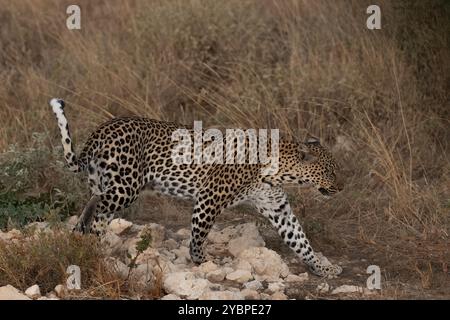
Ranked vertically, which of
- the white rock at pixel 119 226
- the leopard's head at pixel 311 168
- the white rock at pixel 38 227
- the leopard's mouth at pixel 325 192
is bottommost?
the white rock at pixel 119 226

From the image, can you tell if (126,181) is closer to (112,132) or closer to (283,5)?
(112,132)

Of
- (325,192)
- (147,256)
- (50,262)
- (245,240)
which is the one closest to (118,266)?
(147,256)

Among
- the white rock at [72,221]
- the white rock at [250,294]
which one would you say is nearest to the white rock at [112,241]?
the white rock at [72,221]

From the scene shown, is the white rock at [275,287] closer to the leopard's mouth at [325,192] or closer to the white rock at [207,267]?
the white rock at [207,267]

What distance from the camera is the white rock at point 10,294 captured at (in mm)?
7051

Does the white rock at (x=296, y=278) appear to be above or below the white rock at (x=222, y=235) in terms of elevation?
below

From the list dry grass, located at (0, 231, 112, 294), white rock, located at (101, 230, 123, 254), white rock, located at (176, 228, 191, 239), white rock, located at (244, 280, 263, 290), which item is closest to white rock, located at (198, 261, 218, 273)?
white rock, located at (244, 280, 263, 290)

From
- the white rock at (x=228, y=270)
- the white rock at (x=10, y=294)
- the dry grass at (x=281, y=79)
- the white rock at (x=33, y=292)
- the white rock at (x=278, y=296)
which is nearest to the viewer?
the white rock at (x=10, y=294)

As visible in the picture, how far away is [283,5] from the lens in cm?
1272

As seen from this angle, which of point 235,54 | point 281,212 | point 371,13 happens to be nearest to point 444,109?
point 371,13

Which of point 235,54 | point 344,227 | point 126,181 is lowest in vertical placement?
point 344,227

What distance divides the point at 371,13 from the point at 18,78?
3980 millimetres

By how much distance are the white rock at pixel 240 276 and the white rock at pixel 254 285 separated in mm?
120

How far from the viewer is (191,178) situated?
8414 millimetres
